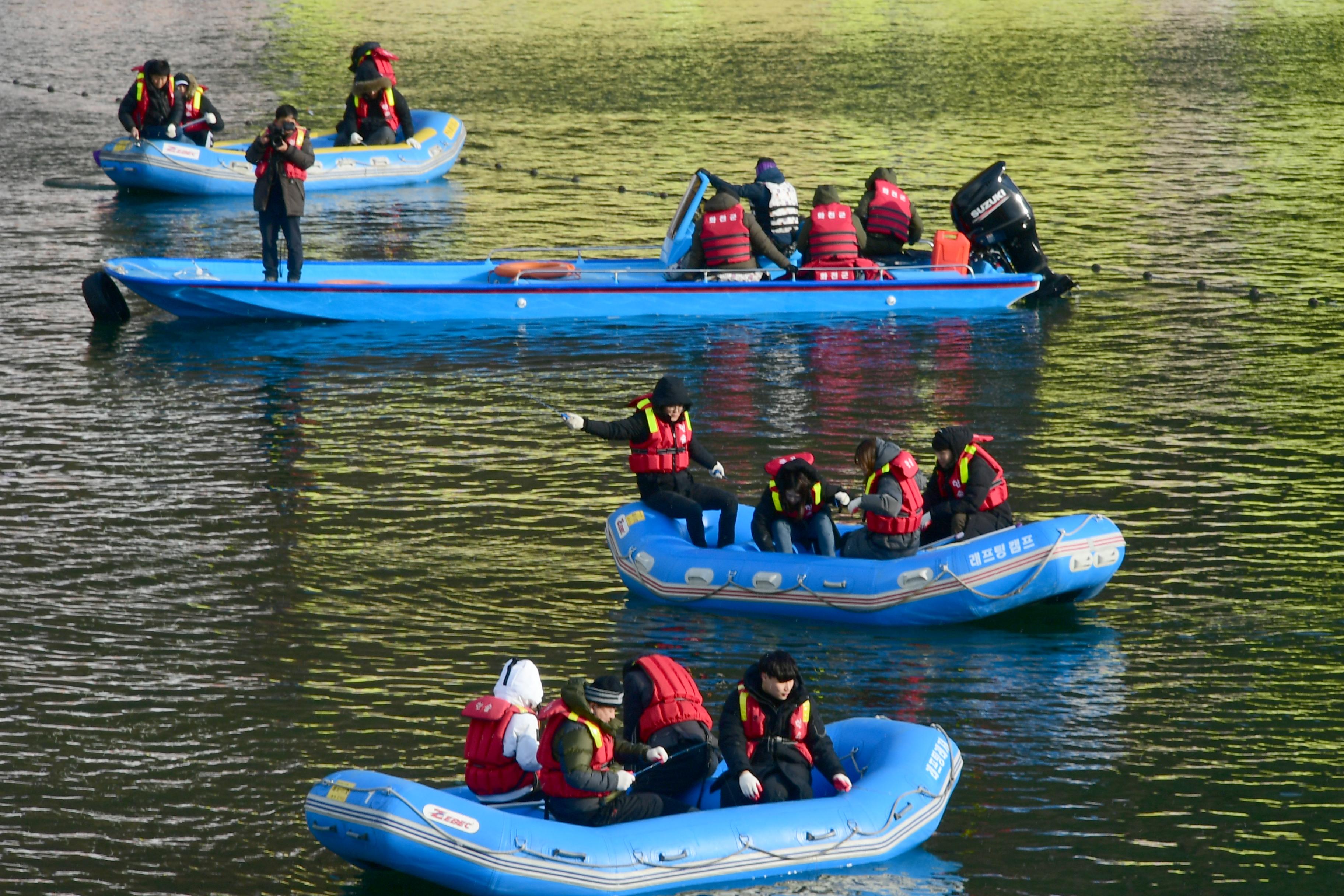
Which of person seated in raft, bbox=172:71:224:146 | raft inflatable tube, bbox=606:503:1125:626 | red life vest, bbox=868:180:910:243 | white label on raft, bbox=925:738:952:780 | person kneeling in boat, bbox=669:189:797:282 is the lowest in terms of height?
white label on raft, bbox=925:738:952:780

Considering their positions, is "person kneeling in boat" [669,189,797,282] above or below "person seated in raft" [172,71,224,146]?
below

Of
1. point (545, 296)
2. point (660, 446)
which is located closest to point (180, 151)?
point (545, 296)

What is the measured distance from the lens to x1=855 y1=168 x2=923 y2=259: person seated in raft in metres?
23.5

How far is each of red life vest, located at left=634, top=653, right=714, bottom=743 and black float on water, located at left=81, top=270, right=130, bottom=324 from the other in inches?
574

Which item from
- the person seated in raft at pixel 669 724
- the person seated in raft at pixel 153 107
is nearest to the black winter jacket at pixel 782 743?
the person seated in raft at pixel 669 724

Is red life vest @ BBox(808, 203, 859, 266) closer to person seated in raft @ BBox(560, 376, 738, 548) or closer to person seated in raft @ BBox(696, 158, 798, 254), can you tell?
person seated in raft @ BBox(696, 158, 798, 254)

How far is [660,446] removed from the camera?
14.8m

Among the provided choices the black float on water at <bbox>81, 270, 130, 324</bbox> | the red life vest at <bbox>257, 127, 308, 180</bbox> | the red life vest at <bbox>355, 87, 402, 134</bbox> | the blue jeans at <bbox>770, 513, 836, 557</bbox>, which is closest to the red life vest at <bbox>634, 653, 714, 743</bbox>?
the blue jeans at <bbox>770, 513, 836, 557</bbox>

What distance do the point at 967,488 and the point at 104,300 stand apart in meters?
13.6

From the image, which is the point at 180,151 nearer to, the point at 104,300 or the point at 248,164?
the point at 248,164

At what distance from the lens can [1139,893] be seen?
10023 millimetres

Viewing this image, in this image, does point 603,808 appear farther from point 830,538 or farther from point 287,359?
point 287,359

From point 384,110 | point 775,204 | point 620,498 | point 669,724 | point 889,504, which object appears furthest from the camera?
point 384,110

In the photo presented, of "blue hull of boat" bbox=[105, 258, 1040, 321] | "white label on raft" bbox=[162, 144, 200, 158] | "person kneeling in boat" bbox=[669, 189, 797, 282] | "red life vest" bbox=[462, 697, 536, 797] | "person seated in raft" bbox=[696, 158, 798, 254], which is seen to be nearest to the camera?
"red life vest" bbox=[462, 697, 536, 797]
